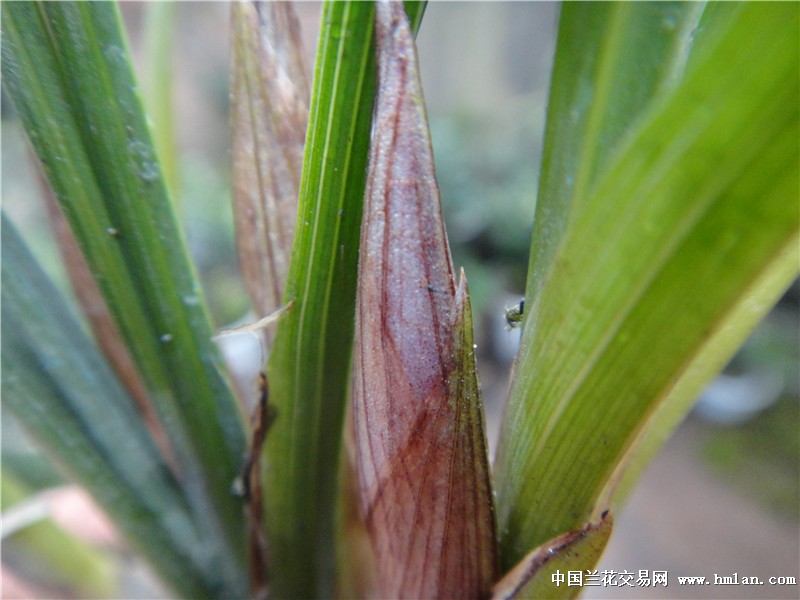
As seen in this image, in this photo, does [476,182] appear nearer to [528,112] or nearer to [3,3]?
[528,112]

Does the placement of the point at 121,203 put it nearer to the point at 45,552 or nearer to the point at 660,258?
the point at 660,258

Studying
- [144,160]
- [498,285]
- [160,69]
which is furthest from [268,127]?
[498,285]

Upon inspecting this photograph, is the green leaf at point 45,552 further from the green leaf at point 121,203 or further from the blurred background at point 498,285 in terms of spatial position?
the green leaf at point 121,203

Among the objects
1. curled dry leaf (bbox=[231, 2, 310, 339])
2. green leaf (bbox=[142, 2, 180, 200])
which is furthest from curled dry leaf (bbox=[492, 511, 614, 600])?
green leaf (bbox=[142, 2, 180, 200])

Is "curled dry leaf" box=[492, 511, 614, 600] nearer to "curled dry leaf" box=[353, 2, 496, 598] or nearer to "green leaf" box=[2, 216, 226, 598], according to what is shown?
"curled dry leaf" box=[353, 2, 496, 598]

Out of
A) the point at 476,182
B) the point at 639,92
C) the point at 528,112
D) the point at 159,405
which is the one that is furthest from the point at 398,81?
the point at 528,112
